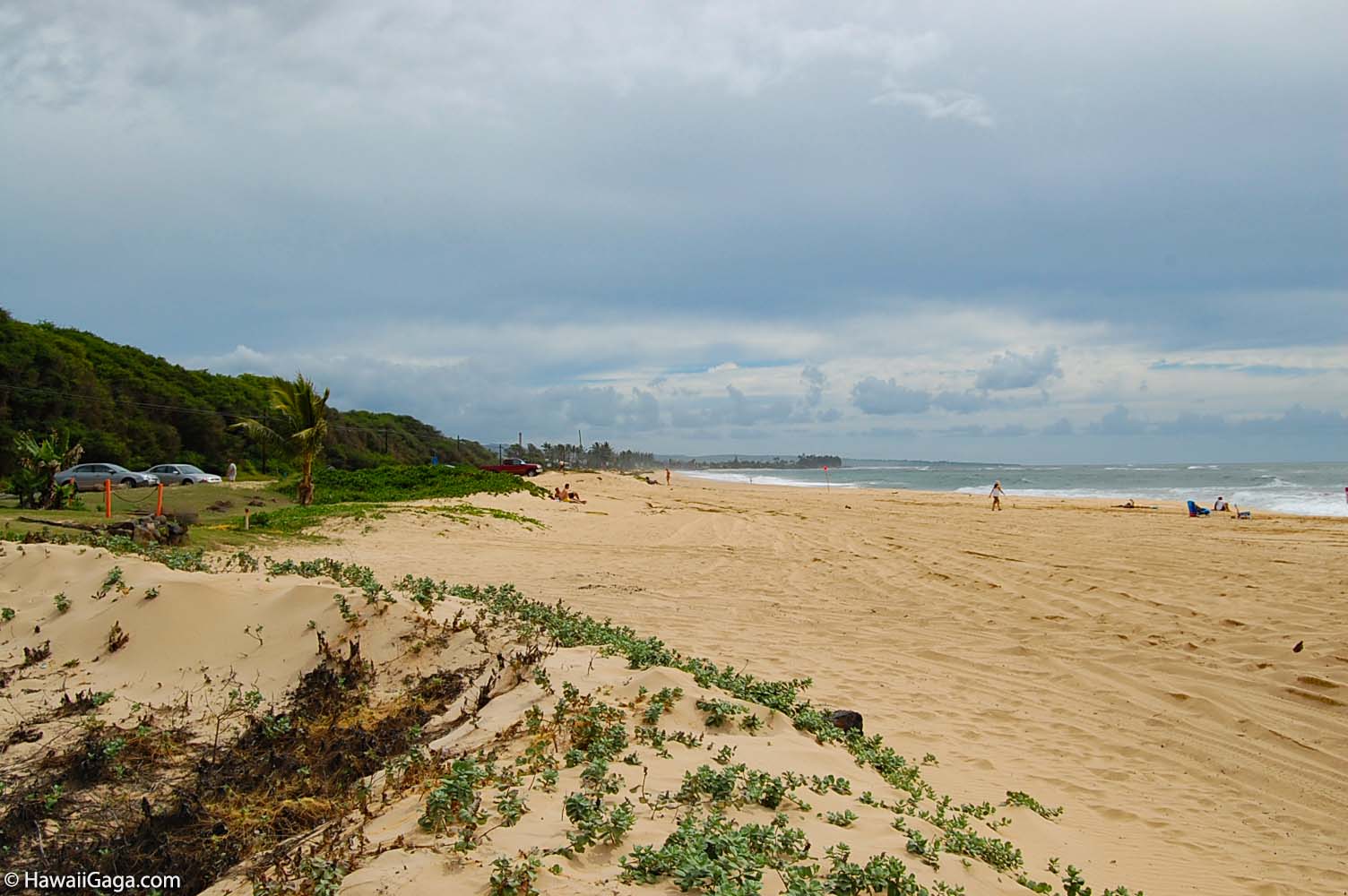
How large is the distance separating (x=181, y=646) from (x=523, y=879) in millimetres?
4859

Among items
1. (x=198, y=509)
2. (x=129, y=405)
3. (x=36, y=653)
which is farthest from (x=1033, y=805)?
(x=129, y=405)

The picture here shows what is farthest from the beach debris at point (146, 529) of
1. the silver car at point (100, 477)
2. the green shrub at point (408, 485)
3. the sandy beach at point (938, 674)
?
the silver car at point (100, 477)

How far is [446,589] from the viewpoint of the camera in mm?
7988

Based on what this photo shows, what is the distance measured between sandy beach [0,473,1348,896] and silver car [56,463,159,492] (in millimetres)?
22480

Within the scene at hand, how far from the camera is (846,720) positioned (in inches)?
216

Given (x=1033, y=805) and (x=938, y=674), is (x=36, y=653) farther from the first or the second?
(x=938, y=674)

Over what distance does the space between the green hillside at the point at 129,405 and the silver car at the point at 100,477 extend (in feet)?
11.2

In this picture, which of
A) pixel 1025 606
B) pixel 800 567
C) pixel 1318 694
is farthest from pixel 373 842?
pixel 800 567

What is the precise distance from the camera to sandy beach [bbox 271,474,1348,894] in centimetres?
500

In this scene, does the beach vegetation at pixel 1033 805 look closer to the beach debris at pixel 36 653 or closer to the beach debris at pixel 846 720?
the beach debris at pixel 846 720

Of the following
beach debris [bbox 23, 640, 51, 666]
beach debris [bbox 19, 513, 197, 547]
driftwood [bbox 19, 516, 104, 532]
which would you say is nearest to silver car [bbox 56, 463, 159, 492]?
driftwood [bbox 19, 516, 104, 532]

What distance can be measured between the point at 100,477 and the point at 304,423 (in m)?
14.2

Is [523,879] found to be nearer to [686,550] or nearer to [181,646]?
[181,646]

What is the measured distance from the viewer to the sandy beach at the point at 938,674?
14.0 ft
